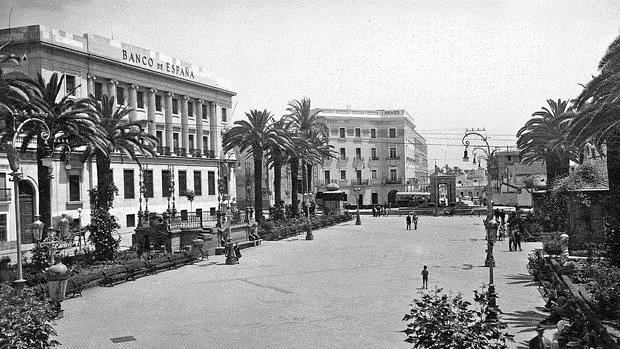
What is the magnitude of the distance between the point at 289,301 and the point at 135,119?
115 feet

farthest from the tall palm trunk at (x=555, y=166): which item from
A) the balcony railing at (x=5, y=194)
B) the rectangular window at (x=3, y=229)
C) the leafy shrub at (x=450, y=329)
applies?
the rectangular window at (x=3, y=229)

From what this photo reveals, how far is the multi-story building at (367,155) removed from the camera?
3290 inches

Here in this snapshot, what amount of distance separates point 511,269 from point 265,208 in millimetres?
60825

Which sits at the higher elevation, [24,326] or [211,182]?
[211,182]

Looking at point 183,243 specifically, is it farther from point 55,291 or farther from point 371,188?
point 371,188

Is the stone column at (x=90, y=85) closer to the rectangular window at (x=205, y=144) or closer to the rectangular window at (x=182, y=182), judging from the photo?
the rectangular window at (x=182, y=182)

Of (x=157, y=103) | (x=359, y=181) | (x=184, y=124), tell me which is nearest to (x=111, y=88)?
(x=157, y=103)

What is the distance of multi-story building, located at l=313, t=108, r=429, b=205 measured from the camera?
83562 mm

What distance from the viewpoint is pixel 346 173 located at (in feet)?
275

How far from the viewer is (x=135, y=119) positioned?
160 ft

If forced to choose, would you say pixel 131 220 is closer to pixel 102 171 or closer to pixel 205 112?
pixel 205 112

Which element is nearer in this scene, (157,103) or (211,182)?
(157,103)

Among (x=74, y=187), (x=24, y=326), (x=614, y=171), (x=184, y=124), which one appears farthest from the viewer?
(x=184, y=124)

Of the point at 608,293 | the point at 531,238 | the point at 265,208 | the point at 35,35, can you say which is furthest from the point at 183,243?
the point at 265,208
